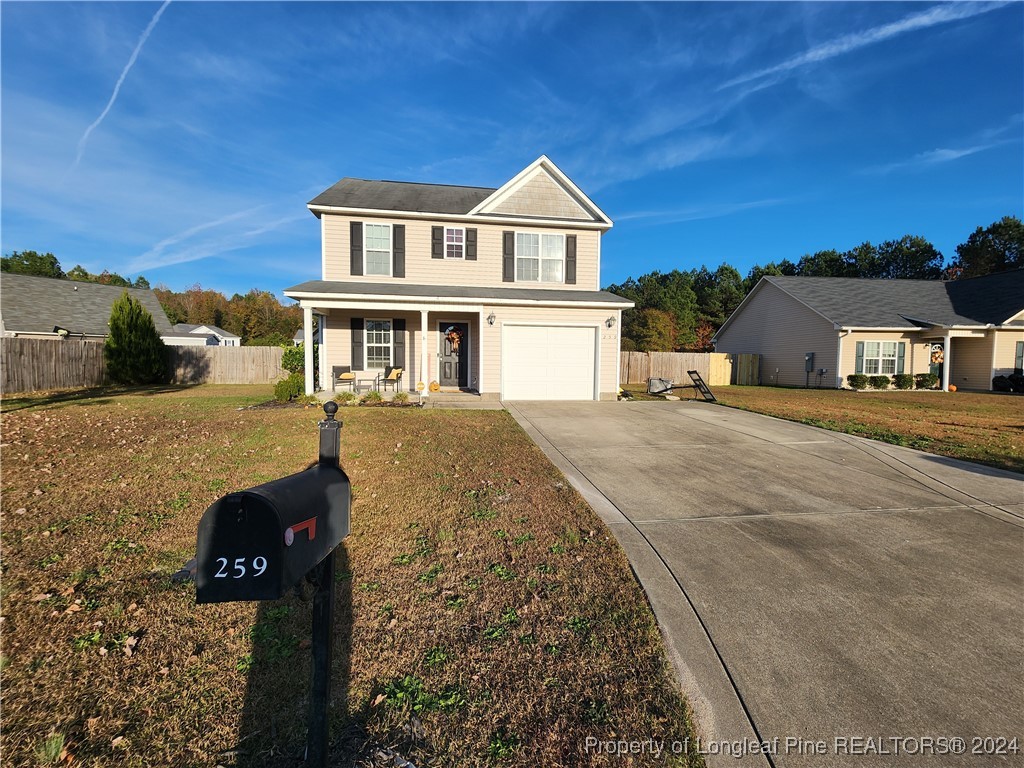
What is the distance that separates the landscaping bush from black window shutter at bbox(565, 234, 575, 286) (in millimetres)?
17194

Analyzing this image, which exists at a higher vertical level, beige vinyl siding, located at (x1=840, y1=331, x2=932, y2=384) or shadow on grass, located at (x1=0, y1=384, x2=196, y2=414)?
beige vinyl siding, located at (x1=840, y1=331, x2=932, y2=384)

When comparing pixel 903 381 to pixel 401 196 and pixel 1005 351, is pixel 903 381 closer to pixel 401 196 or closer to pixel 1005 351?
pixel 1005 351

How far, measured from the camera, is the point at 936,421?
10.7 meters

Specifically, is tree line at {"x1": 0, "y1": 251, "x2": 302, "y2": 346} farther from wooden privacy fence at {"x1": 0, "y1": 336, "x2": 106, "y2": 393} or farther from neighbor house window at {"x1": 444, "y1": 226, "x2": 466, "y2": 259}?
neighbor house window at {"x1": 444, "y1": 226, "x2": 466, "y2": 259}

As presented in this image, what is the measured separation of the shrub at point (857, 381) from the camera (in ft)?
66.7

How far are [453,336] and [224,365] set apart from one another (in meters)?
14.4

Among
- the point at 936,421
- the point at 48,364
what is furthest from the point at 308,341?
the point at 936,421

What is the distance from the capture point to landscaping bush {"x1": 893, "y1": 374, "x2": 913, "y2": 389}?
812 inches

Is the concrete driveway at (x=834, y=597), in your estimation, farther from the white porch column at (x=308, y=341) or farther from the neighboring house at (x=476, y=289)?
the white porch column at (x=308, y=341)

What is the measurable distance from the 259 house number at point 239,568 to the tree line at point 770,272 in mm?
36876

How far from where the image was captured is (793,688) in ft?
7.57

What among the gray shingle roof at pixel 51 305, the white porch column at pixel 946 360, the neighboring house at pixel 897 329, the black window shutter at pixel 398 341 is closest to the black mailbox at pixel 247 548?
the black window shutter at pixel 398 341

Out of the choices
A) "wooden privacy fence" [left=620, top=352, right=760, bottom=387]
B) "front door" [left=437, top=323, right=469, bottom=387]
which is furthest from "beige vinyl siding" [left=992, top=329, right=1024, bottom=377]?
"front door" [left=437, top=323, right=469, bottom=387]

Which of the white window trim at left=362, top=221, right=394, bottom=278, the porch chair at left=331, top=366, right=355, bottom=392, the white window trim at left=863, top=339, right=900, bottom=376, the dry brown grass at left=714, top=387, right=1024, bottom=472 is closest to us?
the dry brown grass at left=714, top=387, right=1024, bottom=472
